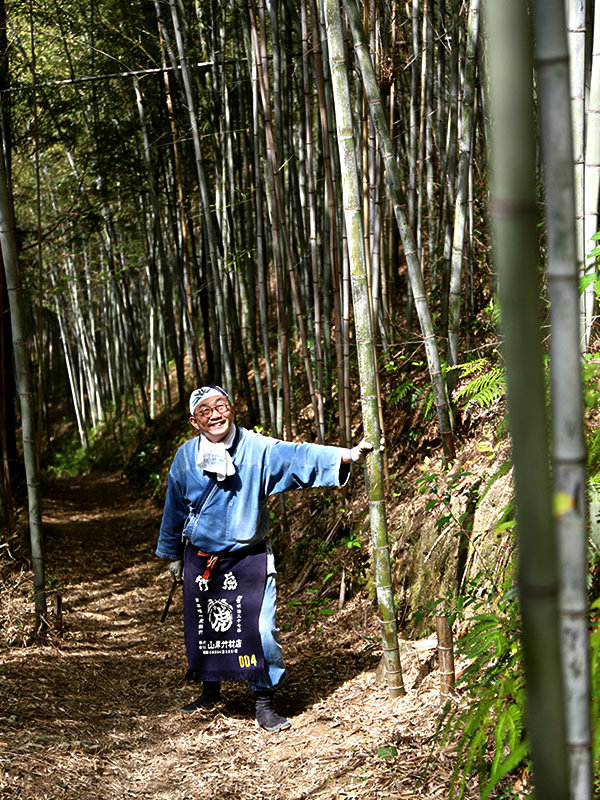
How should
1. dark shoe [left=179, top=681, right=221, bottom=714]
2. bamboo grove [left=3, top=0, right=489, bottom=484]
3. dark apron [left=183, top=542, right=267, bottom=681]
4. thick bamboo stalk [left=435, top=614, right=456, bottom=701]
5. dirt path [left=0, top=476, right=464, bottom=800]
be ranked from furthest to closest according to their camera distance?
bamboo grove [left=3, top=0, right=489, bottom=484] → dark shoe [left=179, top=681, right=221, bottom=714] → dark apron [left=183, top=542, right=267, bottom=681] → thick bamboo stalk [left=435, top=614, right=456, bottom=701] → dirt path [left=0, top=476, right=464, bottom=800]

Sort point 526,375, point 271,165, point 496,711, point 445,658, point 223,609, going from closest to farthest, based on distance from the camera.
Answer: point 526,375, point 496,711, point 445,658, point 223,609, point 271,165

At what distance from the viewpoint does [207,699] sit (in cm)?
313

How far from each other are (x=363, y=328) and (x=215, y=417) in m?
0.70

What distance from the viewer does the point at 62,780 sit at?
2375 millimetres

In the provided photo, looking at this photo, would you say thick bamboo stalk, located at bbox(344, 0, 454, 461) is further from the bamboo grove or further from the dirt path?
the dirt path

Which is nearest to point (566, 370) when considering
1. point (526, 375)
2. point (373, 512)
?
point (526, 375)

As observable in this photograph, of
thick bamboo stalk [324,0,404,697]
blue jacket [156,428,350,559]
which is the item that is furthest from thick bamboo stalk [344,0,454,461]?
blue jacket [156,428,350,559]

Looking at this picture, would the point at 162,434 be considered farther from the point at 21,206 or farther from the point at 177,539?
the point at 177,539

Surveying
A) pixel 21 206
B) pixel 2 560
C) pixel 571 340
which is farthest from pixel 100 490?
pixel 571 340

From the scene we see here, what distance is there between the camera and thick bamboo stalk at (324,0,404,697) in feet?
8.12

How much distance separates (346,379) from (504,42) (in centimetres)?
329

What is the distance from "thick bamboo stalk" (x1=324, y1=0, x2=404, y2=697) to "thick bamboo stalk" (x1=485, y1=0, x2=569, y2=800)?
181cm

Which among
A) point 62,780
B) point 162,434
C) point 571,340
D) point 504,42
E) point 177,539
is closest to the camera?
point 504,42

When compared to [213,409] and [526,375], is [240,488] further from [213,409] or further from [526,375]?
[526,375]
